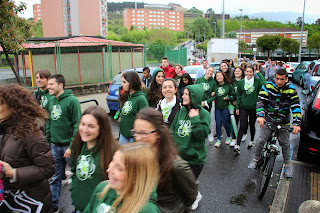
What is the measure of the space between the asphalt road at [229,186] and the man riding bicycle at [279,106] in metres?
0.80

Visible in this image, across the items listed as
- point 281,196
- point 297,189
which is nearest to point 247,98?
point 297,189

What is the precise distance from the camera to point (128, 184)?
5.55ft

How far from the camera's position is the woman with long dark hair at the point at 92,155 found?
2738 millimetres

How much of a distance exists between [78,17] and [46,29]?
12788 millimetres

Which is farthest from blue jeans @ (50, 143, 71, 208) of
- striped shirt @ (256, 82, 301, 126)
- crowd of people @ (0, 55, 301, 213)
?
striped shirt @ (256, 82, 301, 126)

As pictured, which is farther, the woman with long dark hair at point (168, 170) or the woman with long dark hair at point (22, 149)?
the woman with long dark hair at point (22, 149)

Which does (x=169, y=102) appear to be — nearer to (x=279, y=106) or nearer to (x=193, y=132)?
(x=193, y=132)

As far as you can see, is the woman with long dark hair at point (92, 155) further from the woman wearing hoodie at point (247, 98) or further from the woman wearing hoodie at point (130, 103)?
the woman wearing hoodie at point (247, 98)

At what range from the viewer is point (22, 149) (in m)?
2.56

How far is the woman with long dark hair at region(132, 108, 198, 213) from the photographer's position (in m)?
2.35

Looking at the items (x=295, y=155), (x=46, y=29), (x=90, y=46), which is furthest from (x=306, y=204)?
(x=46, y=29)

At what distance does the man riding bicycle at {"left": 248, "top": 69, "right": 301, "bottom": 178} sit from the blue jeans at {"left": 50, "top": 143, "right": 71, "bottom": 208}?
3.06m

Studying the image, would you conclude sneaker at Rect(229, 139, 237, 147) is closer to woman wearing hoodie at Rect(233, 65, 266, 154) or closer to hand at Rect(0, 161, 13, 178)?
woman wearing hoodie at Rect(233, 65, 266, 154)

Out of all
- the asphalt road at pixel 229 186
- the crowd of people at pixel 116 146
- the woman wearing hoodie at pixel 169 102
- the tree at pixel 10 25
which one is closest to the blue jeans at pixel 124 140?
the crowd of people at pixel 116 146
